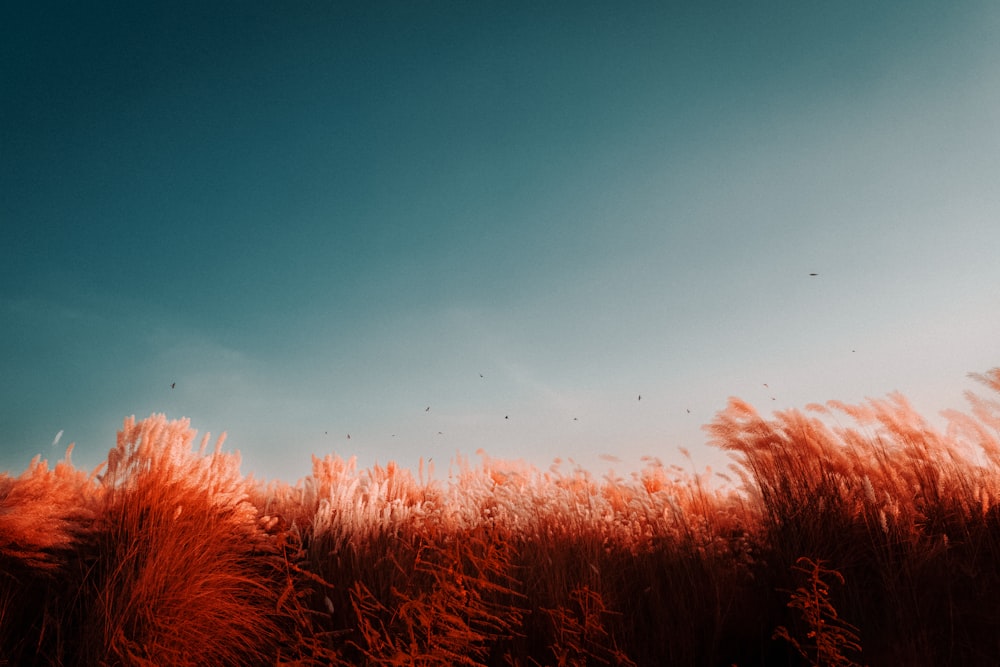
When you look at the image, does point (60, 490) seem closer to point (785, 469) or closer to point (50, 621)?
point (50, 621)

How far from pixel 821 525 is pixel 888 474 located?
120 centimetres

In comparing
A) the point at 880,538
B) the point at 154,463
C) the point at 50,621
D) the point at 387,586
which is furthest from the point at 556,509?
the point at 50,621

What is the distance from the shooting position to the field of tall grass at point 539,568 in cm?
375

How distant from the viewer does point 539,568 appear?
469 cm

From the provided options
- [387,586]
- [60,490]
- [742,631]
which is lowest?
[742,631]

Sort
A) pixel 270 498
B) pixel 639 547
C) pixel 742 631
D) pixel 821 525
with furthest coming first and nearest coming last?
pixel 270 498, pixel 639 547, pixel 821 525, pixel 742 631

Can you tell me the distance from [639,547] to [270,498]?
447 centimetres

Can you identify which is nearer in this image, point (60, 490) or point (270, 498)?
point (60, 490)

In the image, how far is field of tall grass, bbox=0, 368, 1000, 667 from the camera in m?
3.75

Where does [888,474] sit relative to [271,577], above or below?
above

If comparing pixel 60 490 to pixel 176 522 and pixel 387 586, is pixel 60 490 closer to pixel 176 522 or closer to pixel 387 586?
pixel 176 522

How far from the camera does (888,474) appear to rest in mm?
5328

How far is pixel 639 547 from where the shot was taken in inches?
197

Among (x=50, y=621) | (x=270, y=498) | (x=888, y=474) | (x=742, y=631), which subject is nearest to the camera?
(x=50, y=621)
